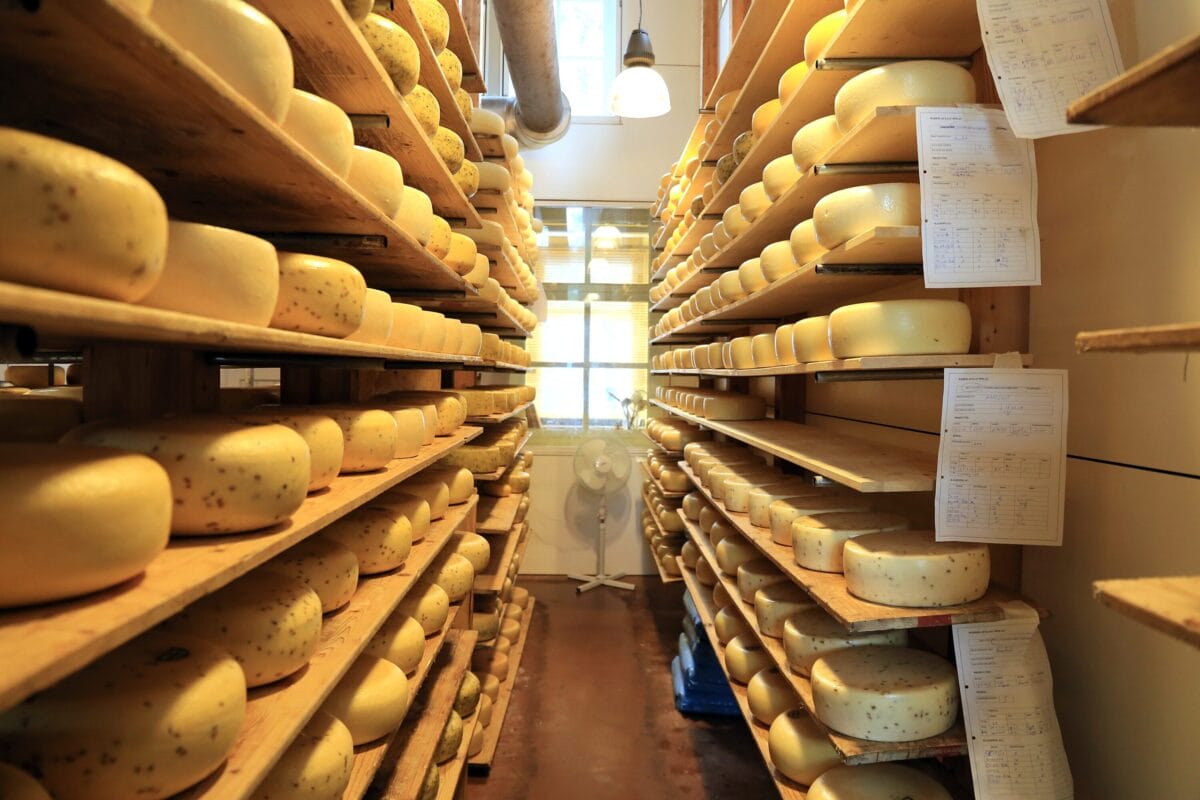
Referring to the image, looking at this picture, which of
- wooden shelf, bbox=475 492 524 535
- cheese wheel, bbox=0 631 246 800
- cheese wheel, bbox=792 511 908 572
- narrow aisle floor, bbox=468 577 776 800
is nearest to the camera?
cheese wheel, bbox=0 631 246 800

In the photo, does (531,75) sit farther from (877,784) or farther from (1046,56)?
(877,784)

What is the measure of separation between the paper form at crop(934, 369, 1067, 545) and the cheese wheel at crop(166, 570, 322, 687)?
1274 mm

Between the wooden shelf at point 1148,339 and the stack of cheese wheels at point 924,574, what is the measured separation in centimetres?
82

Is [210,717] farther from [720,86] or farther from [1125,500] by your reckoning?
[720,86]

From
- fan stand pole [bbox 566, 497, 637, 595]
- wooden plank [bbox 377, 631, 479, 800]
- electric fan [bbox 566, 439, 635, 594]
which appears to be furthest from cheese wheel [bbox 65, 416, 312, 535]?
fan stand pole [bbox 566, 497, 637, 595]

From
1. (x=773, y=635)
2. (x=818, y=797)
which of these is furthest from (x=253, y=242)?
(x=773, y=635)

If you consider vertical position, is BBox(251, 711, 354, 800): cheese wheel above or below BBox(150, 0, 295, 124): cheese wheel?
below

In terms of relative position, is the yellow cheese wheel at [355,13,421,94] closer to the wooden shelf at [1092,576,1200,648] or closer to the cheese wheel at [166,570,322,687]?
the cheese wheel at [166,570,322,687]

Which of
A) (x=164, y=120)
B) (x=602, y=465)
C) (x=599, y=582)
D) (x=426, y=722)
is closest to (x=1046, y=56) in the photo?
(x=164, y=120)

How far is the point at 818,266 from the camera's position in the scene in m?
1.85

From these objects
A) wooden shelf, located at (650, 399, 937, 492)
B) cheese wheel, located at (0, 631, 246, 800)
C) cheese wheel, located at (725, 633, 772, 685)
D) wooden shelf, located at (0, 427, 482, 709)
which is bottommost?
cheese wheel, located at (725, 633, 772, 685)

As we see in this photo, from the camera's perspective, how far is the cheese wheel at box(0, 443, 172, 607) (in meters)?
0.71

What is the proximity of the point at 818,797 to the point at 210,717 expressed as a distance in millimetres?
1379

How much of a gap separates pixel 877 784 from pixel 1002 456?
0.82 m
